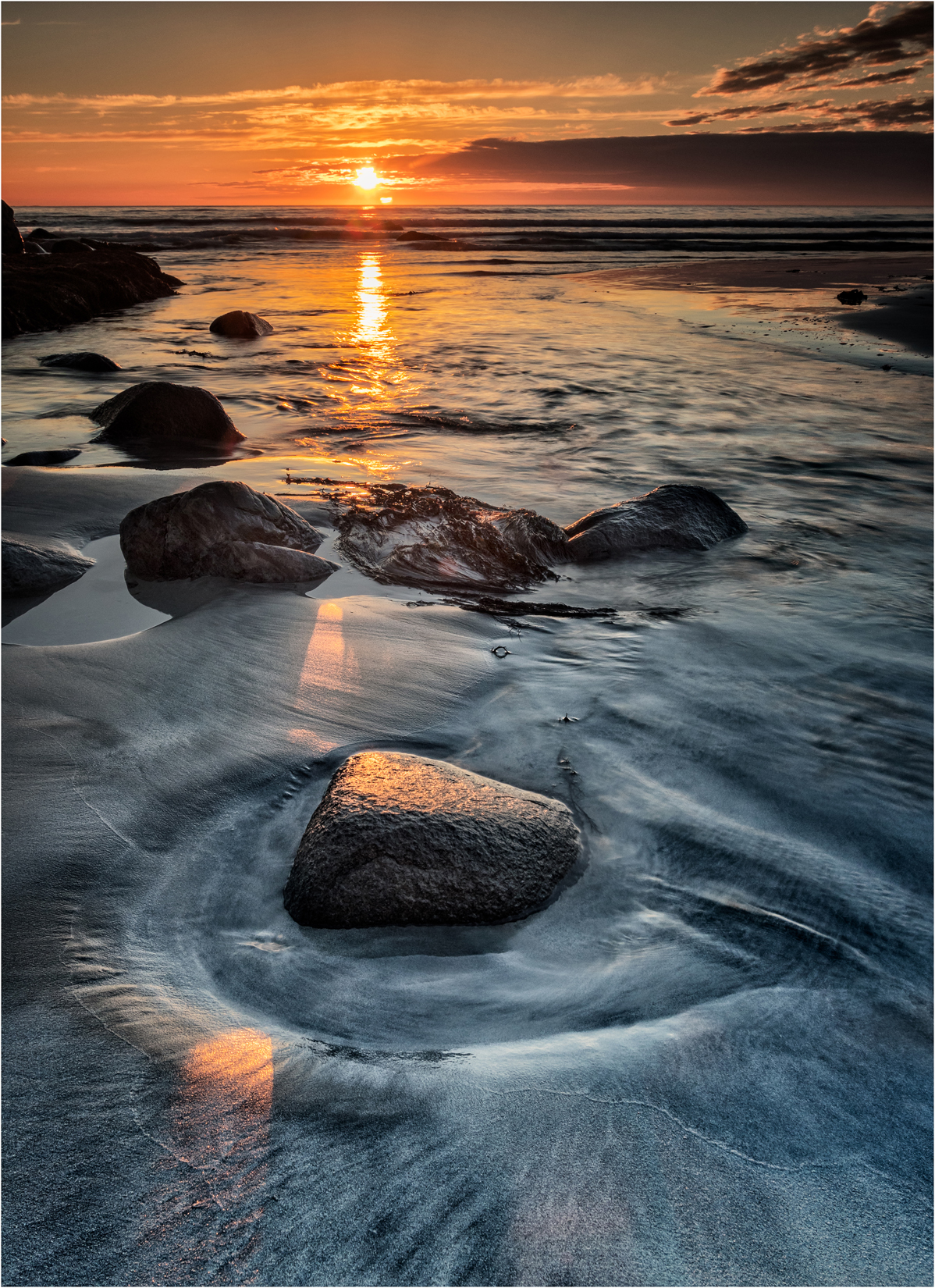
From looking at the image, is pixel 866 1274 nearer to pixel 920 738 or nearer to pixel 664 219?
pixel 920 738

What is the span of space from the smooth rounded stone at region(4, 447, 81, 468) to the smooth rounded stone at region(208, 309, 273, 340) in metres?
6.89

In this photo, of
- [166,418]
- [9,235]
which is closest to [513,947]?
[166,418]

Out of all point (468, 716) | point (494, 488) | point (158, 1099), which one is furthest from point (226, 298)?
point (158, 1099)

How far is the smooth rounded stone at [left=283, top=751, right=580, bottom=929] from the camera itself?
2100 millimetres

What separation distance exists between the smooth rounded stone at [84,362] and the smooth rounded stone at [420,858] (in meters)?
9.41

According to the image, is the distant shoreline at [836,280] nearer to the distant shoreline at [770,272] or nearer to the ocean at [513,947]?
the distant shoreline at [770,272]

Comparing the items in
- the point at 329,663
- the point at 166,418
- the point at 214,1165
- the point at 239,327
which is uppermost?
the point at 239,327

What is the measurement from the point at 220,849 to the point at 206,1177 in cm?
A: 105

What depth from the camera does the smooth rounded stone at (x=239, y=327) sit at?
12.2 m

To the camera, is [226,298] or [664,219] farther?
[664,219]

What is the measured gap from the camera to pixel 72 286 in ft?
49.4

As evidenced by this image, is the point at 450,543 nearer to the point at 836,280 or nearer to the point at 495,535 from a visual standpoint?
the point at 495,535

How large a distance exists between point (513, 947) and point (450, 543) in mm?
2955

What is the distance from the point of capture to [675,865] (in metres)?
2.45
